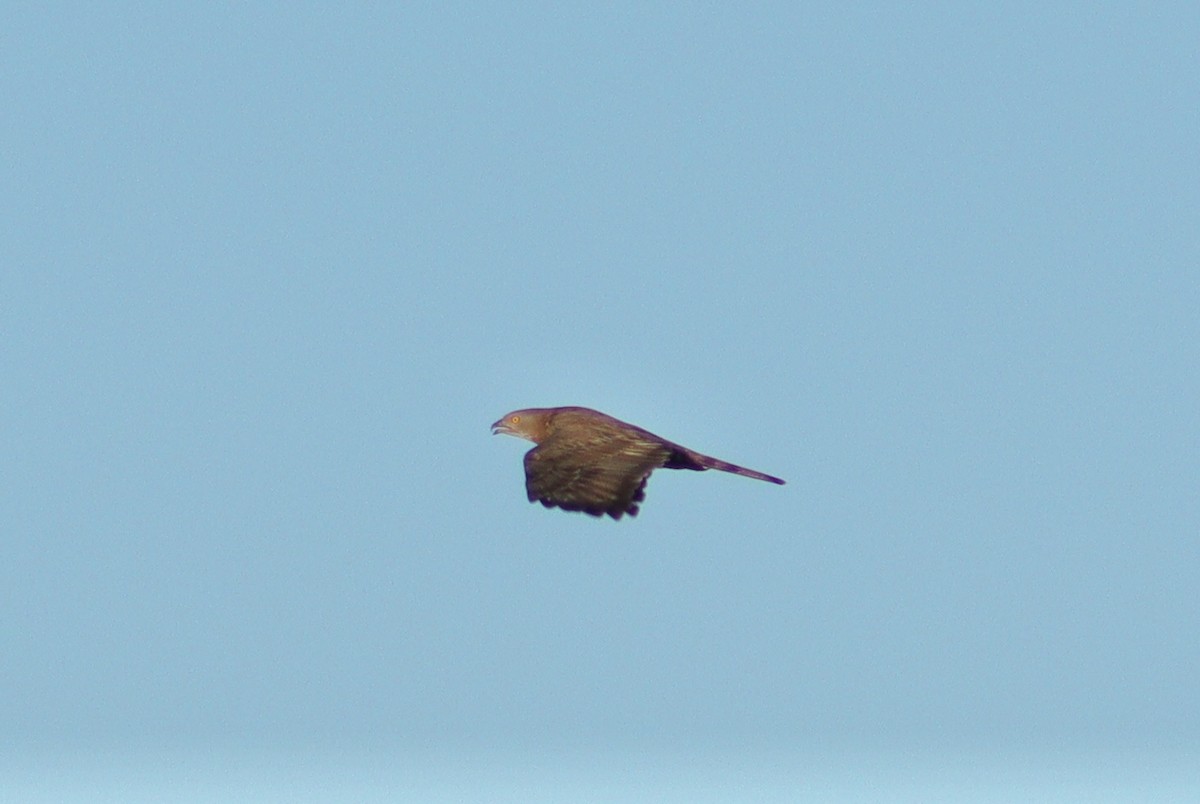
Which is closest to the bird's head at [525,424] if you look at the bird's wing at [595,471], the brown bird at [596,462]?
the brown bird at [596,462]

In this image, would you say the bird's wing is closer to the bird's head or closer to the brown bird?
the brown bird

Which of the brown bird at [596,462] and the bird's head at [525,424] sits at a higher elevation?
the bird's head at [525,424]

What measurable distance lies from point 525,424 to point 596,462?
361 centimetres

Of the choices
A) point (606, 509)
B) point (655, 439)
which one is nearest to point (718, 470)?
point (655, 439)

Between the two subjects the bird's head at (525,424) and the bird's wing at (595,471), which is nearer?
the bird's wing at (595,471)

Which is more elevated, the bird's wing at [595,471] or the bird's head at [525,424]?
the bird's head at [525,424]

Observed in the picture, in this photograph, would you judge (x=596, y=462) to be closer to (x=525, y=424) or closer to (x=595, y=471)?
(x=595, y=471)

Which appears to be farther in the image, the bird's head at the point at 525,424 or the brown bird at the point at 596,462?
the bird's head at the point at 525,424

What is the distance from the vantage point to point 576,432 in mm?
29078

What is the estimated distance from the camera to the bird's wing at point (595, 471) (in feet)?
87.8

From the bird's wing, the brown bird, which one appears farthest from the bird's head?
the bird's wing

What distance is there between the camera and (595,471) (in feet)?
89.8

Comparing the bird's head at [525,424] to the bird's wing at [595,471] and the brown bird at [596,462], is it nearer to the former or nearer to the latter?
the brown bird at [596,462]

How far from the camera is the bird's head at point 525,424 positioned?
31.0m
